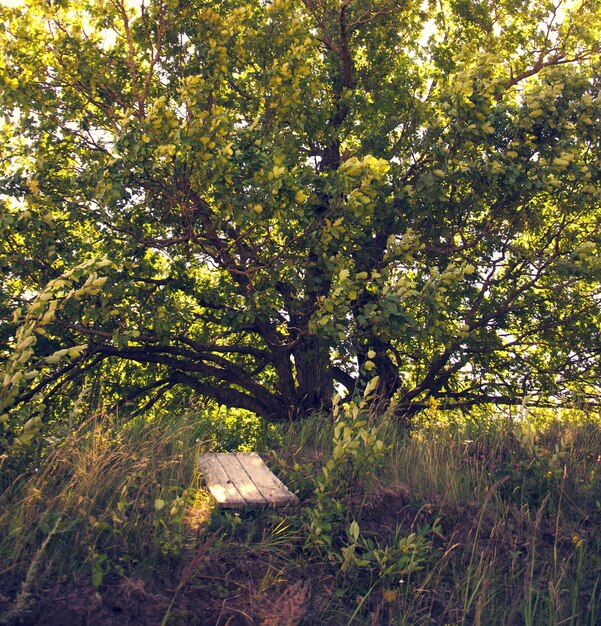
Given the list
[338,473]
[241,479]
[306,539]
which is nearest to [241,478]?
[241,479]

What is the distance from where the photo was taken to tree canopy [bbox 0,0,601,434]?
8.13 meters

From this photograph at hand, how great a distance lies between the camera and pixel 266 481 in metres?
5.48

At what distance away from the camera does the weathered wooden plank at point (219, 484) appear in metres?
4.97

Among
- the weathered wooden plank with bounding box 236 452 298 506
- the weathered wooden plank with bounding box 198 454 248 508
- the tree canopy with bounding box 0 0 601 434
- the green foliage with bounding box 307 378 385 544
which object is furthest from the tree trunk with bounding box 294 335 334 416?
the green foliage with bounding box 307 378 385 544

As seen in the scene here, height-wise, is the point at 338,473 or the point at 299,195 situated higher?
the point at 299,195

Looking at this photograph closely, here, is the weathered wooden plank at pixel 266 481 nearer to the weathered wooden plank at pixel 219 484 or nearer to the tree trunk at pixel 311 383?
the weathered wooden plank at pixel 219 484

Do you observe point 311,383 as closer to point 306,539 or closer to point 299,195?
point 299,195

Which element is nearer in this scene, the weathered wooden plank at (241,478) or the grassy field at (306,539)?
the grassy field at (306,539)

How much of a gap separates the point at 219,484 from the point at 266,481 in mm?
396

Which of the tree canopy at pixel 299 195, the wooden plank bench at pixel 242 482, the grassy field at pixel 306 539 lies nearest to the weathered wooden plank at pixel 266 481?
the wooden plank bench at pixel 242 482

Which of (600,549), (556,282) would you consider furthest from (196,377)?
(600,549)

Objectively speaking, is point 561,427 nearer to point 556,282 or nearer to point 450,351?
point 450,351

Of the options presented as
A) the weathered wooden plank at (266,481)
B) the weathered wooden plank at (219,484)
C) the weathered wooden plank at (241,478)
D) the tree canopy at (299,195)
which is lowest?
the weathered wooden plank at (266,481)

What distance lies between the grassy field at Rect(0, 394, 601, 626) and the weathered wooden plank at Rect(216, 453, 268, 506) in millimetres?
115
